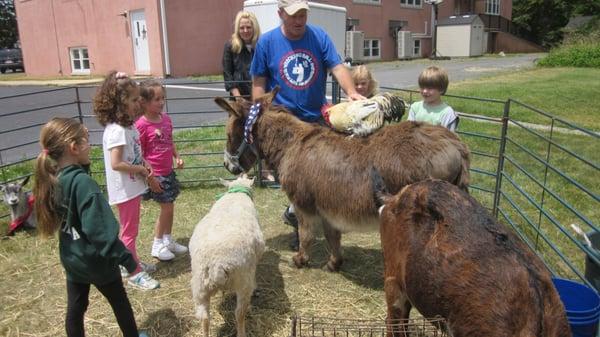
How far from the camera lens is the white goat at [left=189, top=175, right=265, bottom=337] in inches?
126

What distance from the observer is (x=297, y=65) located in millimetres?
4297

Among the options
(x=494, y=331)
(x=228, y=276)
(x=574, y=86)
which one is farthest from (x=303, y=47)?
(x=574, y=86)

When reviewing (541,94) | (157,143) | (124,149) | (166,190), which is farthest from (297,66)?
(541,94)

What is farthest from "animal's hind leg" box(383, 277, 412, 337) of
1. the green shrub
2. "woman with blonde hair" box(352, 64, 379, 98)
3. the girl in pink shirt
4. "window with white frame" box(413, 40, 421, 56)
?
"window with white frame" box(413, 40, 421, 56)

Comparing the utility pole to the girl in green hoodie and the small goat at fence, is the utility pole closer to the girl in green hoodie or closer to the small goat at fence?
the small goat at fence

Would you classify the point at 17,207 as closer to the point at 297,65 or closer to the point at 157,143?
the point at 157,143

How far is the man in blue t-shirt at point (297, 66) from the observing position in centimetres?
425

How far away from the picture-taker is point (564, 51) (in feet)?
79.8

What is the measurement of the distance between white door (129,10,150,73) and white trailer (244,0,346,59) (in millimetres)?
6652

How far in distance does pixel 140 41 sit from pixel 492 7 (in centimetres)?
3317

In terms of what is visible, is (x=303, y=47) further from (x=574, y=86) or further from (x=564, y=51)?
(x=564, y=51)

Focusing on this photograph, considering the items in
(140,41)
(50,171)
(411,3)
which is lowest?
(50,171)

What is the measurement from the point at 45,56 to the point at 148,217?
24714 mm

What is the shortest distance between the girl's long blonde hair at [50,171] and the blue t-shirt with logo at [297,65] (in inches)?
76.7
